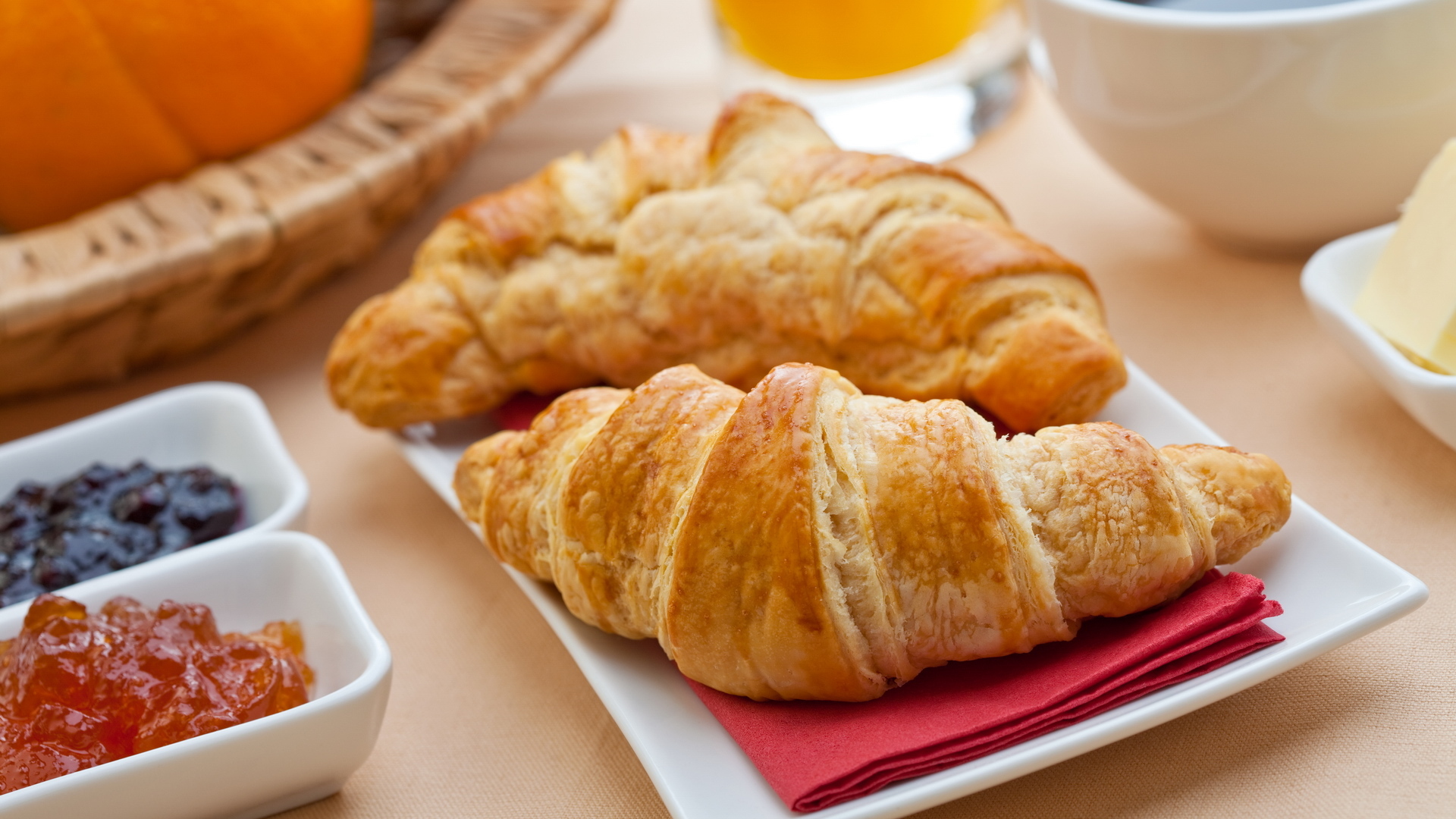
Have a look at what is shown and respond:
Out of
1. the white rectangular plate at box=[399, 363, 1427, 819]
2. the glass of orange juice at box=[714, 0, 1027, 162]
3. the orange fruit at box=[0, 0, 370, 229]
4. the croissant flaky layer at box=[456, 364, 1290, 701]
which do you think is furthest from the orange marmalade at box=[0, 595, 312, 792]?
the glass of orange juice at box=[714, 0, 1027, 162]

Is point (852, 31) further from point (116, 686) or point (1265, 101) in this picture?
point (116, 686)

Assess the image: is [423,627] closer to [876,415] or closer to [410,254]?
[876,415]

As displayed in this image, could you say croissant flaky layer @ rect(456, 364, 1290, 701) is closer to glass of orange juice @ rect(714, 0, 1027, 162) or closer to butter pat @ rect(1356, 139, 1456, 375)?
butter pat @ rect(1356, 139, 1456, 375)

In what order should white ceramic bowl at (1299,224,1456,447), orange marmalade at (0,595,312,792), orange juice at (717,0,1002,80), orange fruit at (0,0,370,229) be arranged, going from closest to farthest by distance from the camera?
orange marmalade at (0,595,312,792)
white ceramic bowl at (1299,224,1456,447)
orange fruit at (0,0,370,229)
orange juice at (717,0,1002,80)

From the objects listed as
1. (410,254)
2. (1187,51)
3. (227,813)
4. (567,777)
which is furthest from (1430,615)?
(410,254)

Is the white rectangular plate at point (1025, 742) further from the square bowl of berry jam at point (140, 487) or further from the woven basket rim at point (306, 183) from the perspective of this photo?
the woven basket rim at point (306, 183)

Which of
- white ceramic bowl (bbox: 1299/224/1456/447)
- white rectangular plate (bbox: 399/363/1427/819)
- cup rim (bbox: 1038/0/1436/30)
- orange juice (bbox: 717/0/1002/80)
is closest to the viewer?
white rectangular plate (bbox: 399/363/1427/819)

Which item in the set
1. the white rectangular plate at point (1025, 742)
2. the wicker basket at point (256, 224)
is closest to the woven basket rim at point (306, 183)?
the wicker basket at point (256, 224)

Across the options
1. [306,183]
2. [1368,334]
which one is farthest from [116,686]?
[1368,334]
